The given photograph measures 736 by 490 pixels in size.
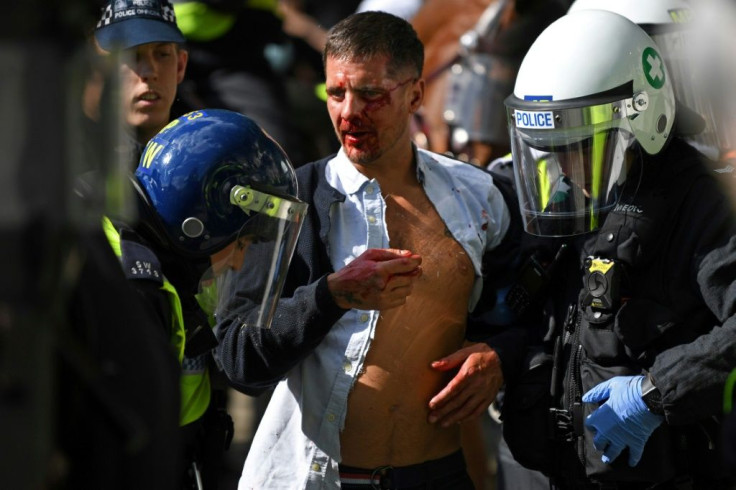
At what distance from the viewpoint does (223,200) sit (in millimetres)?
3221

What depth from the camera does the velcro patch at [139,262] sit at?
2.90 meters

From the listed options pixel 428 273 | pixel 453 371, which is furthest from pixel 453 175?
pixel 453 371


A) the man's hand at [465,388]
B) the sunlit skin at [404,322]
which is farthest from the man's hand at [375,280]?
the man's hand at [465,388]

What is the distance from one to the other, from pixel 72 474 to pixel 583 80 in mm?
2019

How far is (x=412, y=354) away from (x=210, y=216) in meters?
0.84

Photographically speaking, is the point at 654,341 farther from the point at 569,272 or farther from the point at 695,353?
the point at 569,272

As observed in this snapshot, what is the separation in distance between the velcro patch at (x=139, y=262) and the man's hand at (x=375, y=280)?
609 mm

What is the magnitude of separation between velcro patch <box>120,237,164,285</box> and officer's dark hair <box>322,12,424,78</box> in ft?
3.63

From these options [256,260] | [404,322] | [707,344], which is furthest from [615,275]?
[256,260]

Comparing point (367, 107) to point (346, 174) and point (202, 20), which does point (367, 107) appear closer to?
point (346, 174)

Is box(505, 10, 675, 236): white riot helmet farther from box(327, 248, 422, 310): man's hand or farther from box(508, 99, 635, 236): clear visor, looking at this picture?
box(327, 248, 422, 310): man's hand

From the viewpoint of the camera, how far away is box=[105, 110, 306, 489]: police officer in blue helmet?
3.18 metres

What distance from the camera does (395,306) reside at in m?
3.47

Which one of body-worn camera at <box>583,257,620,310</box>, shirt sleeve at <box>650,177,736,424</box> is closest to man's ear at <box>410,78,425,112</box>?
body-worn camera at <box>583,257,620,310</box>
